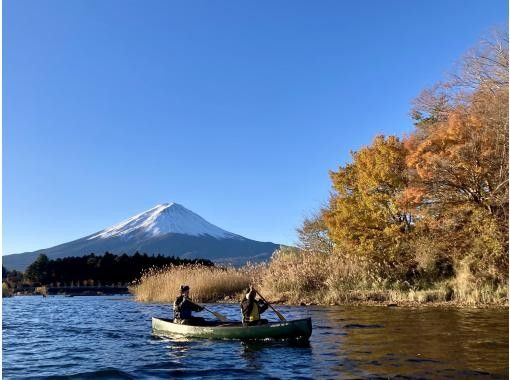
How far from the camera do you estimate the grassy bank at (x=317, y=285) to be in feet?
84.5

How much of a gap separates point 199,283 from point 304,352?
820 inches

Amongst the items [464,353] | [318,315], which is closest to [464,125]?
[318,315]

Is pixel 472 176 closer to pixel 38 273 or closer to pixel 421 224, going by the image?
pixel 421 224

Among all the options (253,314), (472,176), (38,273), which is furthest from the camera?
(38,273)

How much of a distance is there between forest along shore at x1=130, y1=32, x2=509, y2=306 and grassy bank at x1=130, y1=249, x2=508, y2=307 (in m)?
0.06

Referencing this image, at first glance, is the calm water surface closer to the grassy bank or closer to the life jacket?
the life jacket

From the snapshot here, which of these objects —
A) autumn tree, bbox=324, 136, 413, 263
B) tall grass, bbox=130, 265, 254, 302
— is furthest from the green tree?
autumn tree, bbox=324, 136, 413, 263

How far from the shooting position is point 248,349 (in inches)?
591

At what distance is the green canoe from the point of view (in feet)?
49.9

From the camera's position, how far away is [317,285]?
30781 millimetres

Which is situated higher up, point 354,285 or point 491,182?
point 491,182

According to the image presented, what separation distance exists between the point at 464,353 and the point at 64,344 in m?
12.0

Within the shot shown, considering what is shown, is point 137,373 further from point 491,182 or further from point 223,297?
point 223,297

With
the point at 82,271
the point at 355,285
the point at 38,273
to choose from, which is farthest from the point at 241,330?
the point at 38,273
